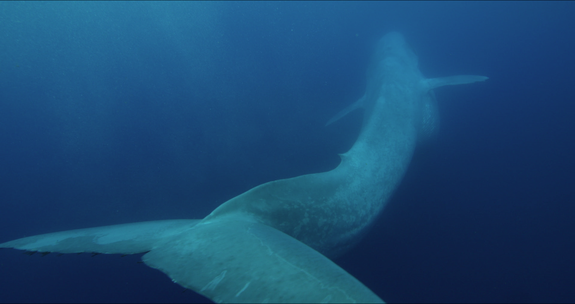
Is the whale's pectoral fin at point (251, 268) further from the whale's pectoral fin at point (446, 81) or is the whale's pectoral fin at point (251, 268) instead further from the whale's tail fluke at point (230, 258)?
the whale's pectoral fin at point (446, 81)

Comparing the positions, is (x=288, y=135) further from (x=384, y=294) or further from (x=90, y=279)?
(x=90, y=279)

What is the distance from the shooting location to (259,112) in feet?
36.4

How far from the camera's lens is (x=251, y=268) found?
246 cm

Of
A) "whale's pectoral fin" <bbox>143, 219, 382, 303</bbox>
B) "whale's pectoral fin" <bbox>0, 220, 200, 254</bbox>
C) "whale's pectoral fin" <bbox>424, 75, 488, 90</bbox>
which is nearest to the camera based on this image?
"whale's pectoral fin" <bbox>143, 219, 382, 303</bbox>

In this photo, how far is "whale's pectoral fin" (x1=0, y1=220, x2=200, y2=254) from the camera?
2975 mm

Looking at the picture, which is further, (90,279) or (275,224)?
(90,279)

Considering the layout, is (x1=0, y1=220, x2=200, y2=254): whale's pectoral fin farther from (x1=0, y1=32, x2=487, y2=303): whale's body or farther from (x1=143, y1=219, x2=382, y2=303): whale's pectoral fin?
(x1=143, y1=219, x2=382, y2=303): whale's pectoral fin

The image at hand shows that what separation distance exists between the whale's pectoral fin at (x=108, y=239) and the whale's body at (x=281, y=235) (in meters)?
0.01

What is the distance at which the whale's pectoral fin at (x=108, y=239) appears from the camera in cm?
297

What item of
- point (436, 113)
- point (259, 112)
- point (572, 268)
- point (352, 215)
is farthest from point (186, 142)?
point (572, 268)

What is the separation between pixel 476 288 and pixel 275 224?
208 inches

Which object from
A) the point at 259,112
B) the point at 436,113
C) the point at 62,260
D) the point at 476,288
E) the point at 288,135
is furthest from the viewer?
the point at 259,112

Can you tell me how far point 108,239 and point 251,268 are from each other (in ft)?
6.42

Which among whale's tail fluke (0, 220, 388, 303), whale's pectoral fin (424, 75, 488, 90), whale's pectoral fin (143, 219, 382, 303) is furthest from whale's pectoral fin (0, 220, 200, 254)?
whale's pectoral fin (424, 75, 488, 90)
